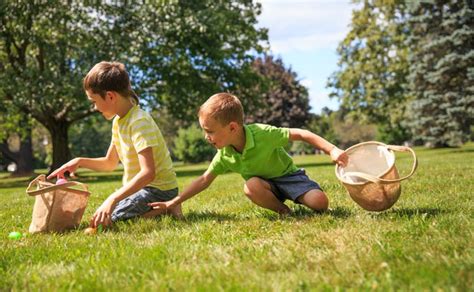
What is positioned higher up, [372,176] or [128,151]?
[128,151]

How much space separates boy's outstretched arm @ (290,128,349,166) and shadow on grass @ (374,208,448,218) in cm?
59

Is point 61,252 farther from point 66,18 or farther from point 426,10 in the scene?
point 426,10

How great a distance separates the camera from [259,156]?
3969 millimetres

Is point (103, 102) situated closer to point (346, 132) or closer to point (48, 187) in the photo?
point (48, 187)

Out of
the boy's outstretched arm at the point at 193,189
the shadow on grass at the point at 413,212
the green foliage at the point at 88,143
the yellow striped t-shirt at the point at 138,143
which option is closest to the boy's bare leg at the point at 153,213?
the yellow striped t-shirt at the point at 138,143

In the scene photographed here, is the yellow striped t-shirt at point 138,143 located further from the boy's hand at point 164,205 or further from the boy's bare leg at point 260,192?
the boy's bare leg at point 260,192

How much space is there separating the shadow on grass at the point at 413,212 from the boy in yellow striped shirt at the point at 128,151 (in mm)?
1865

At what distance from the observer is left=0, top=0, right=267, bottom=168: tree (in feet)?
51.8

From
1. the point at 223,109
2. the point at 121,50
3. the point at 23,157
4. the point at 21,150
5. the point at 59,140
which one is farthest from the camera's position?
the point at 21,150

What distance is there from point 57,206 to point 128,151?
0.75m

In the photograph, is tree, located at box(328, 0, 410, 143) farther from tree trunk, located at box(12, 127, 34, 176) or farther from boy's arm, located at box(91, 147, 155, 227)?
boy's arm, located at box(91, 147, 155, 227)

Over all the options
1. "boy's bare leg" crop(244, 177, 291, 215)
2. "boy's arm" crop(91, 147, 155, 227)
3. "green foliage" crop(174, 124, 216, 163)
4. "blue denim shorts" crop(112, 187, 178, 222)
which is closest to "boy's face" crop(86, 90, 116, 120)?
"boy's arm" crop(91, 147, 155, 227)

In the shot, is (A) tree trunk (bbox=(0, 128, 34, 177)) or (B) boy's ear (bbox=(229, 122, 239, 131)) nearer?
(B) boy's ear (bbox=(229, 122, 239, 131))

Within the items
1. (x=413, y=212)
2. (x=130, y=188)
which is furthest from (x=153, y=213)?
(x=413, y=212)
